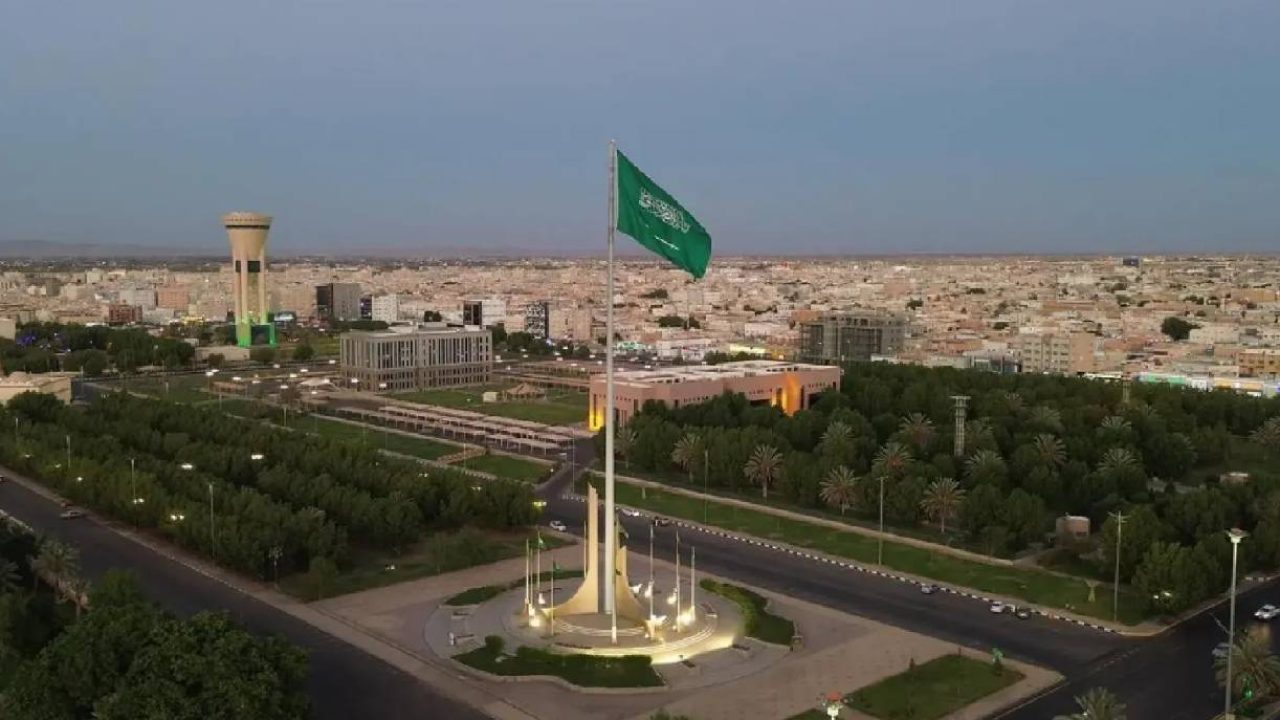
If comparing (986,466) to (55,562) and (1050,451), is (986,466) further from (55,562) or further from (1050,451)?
(55,562)

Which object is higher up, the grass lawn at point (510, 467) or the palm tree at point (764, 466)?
the palm tree at point (764, 466)

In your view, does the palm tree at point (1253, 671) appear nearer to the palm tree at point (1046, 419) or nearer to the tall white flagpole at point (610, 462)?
the tall white flagpole at point (610, 462)

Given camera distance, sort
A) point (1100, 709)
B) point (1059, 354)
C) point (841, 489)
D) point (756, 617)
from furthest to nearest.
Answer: point (1059, 354) < point (841, 489) < point (756, 617) < point (1100, 709)

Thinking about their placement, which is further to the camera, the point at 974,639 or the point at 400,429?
the point at 400,429

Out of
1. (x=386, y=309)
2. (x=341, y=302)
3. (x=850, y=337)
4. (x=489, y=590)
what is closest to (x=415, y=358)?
(x=850, y=337)

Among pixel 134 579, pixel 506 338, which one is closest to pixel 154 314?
pixel 506 338

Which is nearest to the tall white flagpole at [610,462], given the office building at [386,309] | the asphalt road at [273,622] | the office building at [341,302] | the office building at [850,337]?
the asphalt road at [273,622]

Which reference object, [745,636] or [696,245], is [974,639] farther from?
[696,245]
